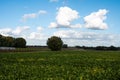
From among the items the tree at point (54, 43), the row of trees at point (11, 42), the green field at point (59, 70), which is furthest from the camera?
the row of trees at point (11, 42)

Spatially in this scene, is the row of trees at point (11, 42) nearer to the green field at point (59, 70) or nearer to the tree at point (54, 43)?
the tree at point (54, 43)

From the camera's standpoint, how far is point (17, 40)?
19338cm

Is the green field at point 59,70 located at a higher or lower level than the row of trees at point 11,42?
lower

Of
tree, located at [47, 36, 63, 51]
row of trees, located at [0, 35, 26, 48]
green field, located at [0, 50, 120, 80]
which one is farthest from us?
row of trees, located at [0, 35, 26, 48]

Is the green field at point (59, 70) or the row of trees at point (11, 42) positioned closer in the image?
the green field at point (59, 70)

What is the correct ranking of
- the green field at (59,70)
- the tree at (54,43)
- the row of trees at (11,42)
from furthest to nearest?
the row of trees at (11,42), the tree at (54,43), the green field at (59,70)

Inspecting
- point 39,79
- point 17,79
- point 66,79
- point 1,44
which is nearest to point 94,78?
point 66,79

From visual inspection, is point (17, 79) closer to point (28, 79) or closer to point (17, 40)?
point (28, 79)

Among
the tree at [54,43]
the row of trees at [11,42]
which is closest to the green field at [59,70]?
the tree at [54,43]

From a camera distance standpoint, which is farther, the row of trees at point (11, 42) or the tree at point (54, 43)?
the row of trees at point (11, 42)

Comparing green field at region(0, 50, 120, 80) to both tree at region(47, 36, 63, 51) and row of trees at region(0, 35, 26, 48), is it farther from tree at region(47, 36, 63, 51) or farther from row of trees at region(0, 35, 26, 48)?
row of trees at region(0, 35, 26, 48)

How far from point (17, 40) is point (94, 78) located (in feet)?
578

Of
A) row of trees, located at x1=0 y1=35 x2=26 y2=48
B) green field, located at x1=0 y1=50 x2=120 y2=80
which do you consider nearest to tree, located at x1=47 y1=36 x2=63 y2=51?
row of trees, located at x1=0 y1=35 x2=26 y2=48

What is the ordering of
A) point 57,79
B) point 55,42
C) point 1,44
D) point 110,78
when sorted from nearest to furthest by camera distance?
1. point 57,79
2. point 110,78
3. point 55,42
4. point 1,44
